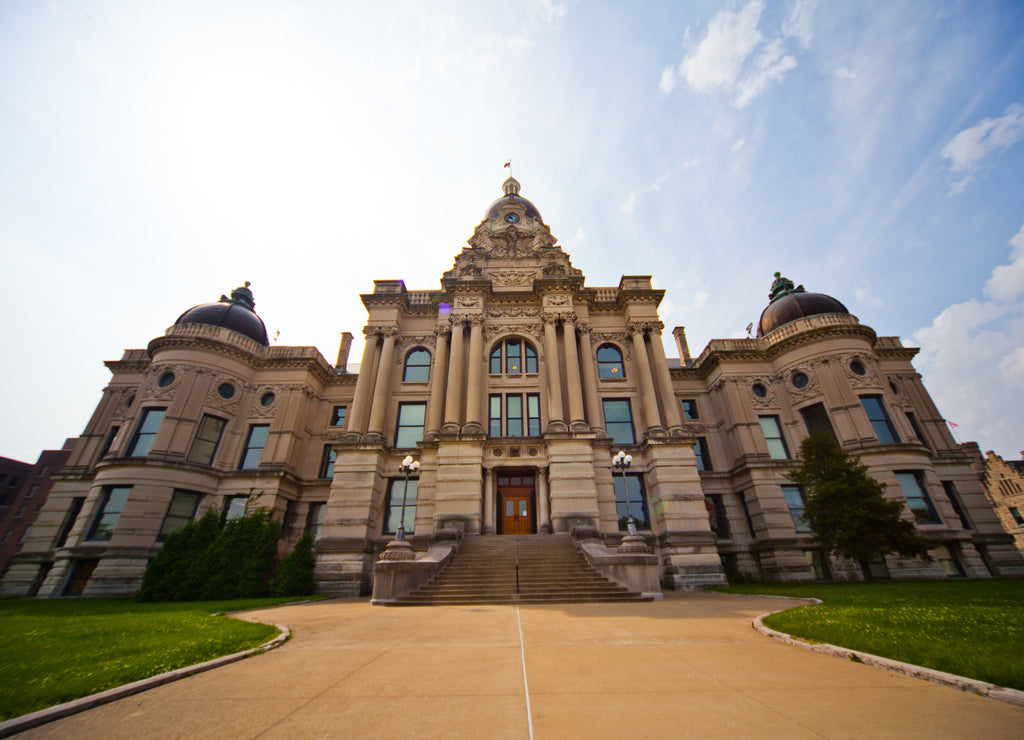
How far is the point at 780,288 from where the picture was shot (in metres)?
33.5

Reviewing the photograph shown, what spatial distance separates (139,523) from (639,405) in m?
28.9

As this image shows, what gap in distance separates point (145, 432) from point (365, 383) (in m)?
13.4

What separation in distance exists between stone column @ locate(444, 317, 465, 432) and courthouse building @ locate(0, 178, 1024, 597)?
0.52 ft

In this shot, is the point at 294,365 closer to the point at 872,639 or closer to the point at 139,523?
the point at 139,523

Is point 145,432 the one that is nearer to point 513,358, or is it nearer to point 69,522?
point 69,522

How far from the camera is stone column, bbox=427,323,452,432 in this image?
23834 millimetres

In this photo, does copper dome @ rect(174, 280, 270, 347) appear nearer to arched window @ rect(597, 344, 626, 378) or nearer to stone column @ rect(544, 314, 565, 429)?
stone column @ rect(544, 314, 565, 429)

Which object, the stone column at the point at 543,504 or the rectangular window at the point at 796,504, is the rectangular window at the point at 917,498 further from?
the stone column at the point at 543,504

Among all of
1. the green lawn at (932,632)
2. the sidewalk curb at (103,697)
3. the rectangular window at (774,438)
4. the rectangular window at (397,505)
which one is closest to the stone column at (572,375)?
the rectangular window at (397,505)

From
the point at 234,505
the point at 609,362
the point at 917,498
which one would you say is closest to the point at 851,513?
the point at 917,498

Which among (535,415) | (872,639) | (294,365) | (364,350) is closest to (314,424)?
(294,365)

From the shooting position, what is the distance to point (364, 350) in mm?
25906

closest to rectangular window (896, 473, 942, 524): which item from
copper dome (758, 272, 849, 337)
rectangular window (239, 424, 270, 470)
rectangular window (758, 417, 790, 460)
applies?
rectangular window (758, 417, 790, 460)

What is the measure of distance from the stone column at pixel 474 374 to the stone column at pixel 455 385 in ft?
1.96
